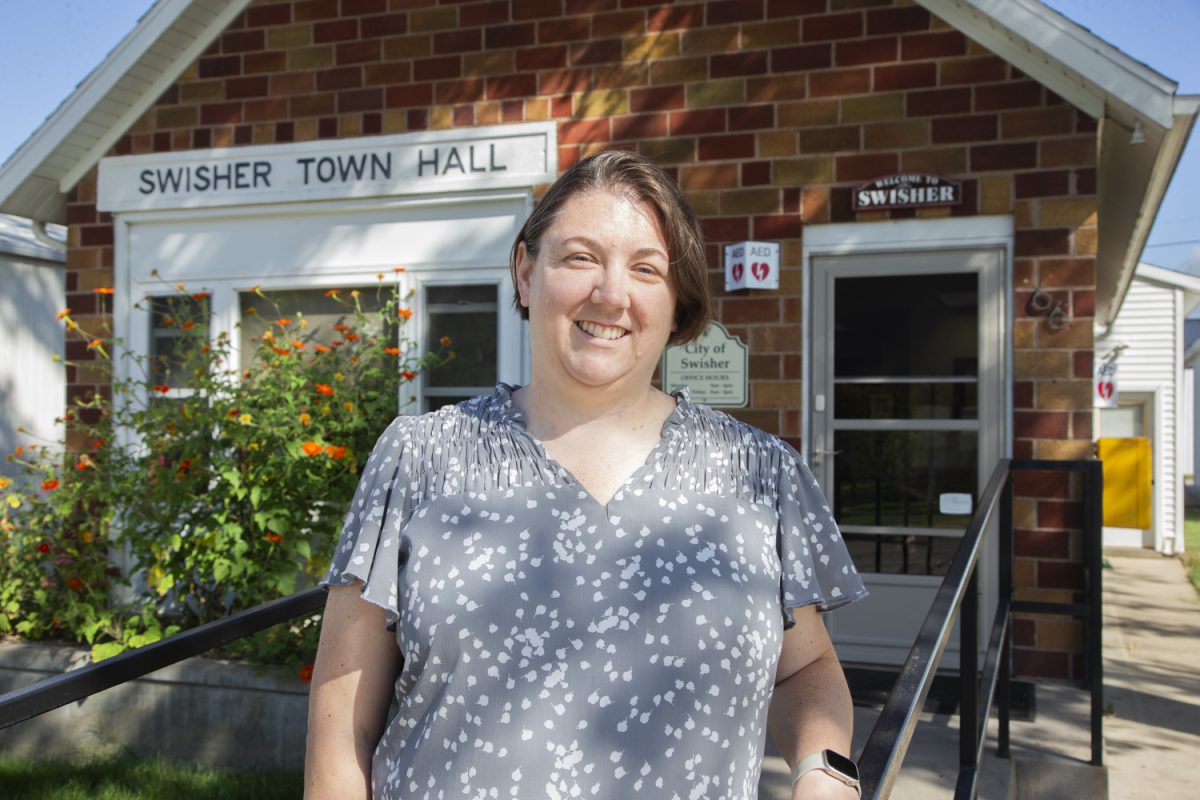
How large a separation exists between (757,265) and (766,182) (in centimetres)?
40

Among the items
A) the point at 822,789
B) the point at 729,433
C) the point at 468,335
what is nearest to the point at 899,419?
the point at 468,335

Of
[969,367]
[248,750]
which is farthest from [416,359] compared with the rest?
[969,367]

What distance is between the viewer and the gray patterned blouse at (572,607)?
1.46m

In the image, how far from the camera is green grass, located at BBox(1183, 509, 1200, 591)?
38.0 feet

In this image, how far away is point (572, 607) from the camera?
1493mm

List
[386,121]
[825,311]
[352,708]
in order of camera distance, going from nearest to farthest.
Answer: [352,708] → [825,311] → [386,121]

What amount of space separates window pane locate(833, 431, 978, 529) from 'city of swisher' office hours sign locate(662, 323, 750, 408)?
1.75 ft

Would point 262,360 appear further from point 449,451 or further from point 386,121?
point 449,451

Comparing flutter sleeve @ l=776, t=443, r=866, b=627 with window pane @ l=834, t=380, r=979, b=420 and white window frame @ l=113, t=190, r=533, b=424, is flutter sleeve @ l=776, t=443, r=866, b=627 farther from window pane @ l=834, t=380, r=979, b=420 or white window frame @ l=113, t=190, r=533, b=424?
white window frame @ l=113, t=190, r=533, b=424

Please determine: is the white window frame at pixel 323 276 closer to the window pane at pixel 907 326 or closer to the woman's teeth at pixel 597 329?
the window pane at pixel 907 326

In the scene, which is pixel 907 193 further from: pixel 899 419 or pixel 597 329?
pixel 597 329

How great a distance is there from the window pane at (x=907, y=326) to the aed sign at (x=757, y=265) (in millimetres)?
329

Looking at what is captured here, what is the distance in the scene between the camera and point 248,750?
4750 millimetres

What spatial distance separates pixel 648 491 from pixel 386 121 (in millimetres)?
4569
